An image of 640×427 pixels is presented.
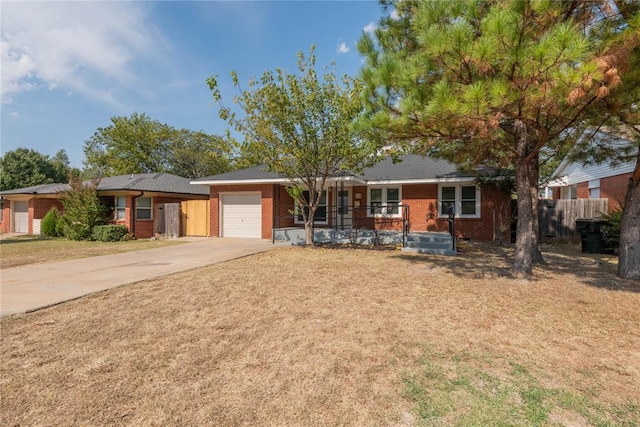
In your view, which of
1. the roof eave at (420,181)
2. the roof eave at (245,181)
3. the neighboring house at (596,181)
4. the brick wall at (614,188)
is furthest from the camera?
the brick wall at (614,188)

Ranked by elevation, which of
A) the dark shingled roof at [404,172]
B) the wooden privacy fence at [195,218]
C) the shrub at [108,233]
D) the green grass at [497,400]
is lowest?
the green grass at [497,400]

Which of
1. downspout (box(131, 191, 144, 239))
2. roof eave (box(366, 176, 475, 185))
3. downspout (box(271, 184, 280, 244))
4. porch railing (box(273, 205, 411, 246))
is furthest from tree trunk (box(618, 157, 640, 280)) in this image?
downspout (box(131, 191, 144, 239))

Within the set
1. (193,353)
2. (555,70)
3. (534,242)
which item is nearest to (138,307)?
(193,353)

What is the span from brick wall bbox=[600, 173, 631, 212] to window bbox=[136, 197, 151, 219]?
22094mm

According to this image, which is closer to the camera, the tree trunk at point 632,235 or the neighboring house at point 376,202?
the tree trunk at point 632,235

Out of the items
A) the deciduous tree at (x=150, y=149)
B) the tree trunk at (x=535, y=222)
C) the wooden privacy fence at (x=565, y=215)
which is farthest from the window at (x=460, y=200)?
the deciduous tree at (x=150, y=149)

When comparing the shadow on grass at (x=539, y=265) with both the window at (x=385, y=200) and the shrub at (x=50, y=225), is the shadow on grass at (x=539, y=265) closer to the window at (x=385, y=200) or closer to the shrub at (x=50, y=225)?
the window at (x=385, y=200)

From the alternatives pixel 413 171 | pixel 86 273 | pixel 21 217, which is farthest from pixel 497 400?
pixel 21 217

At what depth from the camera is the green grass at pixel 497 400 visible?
2354 millimetres

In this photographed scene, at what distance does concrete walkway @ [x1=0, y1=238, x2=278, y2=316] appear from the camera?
5.37 meters

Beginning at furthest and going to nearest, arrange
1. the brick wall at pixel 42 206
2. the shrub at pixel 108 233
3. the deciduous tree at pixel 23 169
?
1. the deciduous tree at pixel 23 169
2. the brick wall at pixel 42 206
3. the shrub at pixel 108 233

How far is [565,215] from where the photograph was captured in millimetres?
13742

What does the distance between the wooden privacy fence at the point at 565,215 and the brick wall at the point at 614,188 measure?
1020 mm

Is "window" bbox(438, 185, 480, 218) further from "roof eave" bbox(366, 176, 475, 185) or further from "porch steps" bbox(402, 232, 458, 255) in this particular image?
"porch steps" bbox(402, 232, 458, 255)
